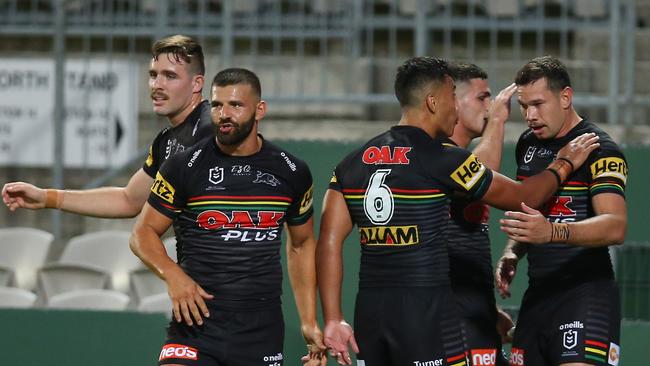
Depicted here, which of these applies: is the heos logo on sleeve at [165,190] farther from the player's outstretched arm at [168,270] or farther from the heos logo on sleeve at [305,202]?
the heos logo on sleeve at [305,202]

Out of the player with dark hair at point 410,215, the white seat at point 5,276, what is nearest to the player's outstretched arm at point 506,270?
the player with dark hair at point 410,215

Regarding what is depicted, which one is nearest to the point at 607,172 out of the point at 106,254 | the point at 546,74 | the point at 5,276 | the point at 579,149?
the point at 579,149

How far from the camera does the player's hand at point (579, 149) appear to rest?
20.8ft

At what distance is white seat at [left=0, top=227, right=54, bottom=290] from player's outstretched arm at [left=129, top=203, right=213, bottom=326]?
4.92 metres

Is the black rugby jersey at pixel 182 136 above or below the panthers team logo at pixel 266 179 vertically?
above

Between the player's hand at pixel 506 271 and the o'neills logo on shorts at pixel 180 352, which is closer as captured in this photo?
the o'neills logo on shorts at pixel 180 352

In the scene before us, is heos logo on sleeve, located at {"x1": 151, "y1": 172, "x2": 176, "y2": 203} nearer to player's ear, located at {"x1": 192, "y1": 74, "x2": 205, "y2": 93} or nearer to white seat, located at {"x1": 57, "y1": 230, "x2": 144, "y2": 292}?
player's ear, located at {"x1": 192, "y1": 74, "x2": 205, "y2": 93}

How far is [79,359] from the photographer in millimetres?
8297

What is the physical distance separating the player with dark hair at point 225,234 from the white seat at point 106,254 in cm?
445

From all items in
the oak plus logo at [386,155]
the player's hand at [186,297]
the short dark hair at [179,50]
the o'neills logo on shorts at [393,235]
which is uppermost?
the short dark hair at [179,50]

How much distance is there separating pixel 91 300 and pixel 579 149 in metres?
4.30

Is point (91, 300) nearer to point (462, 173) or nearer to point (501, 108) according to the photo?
point (501, 108)

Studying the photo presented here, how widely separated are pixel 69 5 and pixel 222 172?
21.6 ft

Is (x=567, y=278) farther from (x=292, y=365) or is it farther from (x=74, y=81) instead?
(x=74, y=81)
